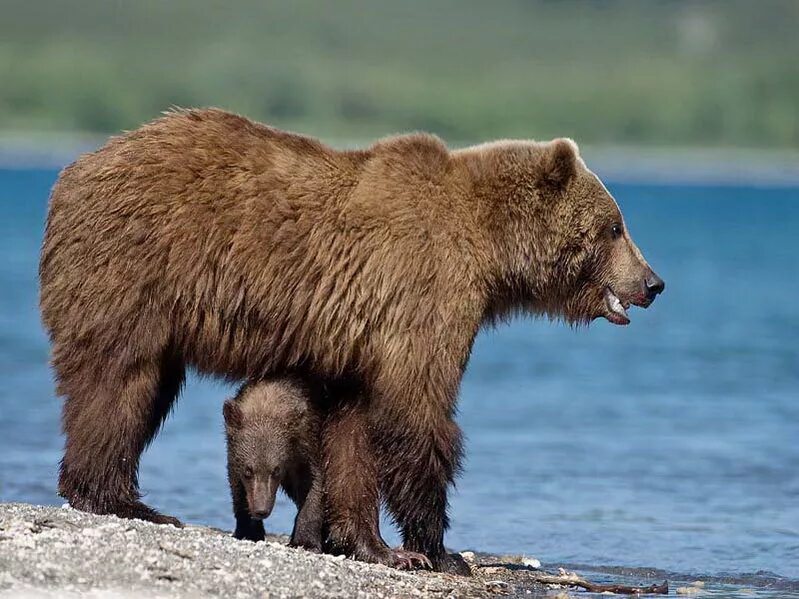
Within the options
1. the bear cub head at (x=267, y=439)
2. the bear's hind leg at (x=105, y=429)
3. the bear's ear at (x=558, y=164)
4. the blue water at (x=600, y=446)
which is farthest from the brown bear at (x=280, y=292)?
the blue water at (x=600, y=446)

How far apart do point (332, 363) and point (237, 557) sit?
1333 mm

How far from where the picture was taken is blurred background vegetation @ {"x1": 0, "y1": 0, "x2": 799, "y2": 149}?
127 meters

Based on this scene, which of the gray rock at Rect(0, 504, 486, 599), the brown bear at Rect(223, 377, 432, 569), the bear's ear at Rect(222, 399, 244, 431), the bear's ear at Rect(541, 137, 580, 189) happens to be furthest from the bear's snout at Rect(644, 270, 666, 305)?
the bear's ear at Rect(222, 399, 244, 431)

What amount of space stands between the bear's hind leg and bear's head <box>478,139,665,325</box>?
184 centimetres

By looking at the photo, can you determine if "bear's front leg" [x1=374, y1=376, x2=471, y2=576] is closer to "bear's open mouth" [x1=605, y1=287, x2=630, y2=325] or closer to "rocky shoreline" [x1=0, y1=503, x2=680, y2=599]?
"rocky shoreline" [x1=0, y1=503, x2=680, y2=599]

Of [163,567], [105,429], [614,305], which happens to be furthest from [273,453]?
[614,305]

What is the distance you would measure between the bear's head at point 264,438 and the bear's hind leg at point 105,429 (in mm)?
438

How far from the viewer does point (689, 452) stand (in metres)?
14.7

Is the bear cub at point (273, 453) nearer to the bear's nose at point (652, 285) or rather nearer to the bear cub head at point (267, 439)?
the bear cub head at point (267, 439)

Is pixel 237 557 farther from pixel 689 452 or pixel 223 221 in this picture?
pixel 689 452

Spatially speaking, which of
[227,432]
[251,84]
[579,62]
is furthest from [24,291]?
[579,62]

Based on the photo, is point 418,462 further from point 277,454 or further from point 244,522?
point 244,522

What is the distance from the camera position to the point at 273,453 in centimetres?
866

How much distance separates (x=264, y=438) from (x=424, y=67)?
14328 centimetres
